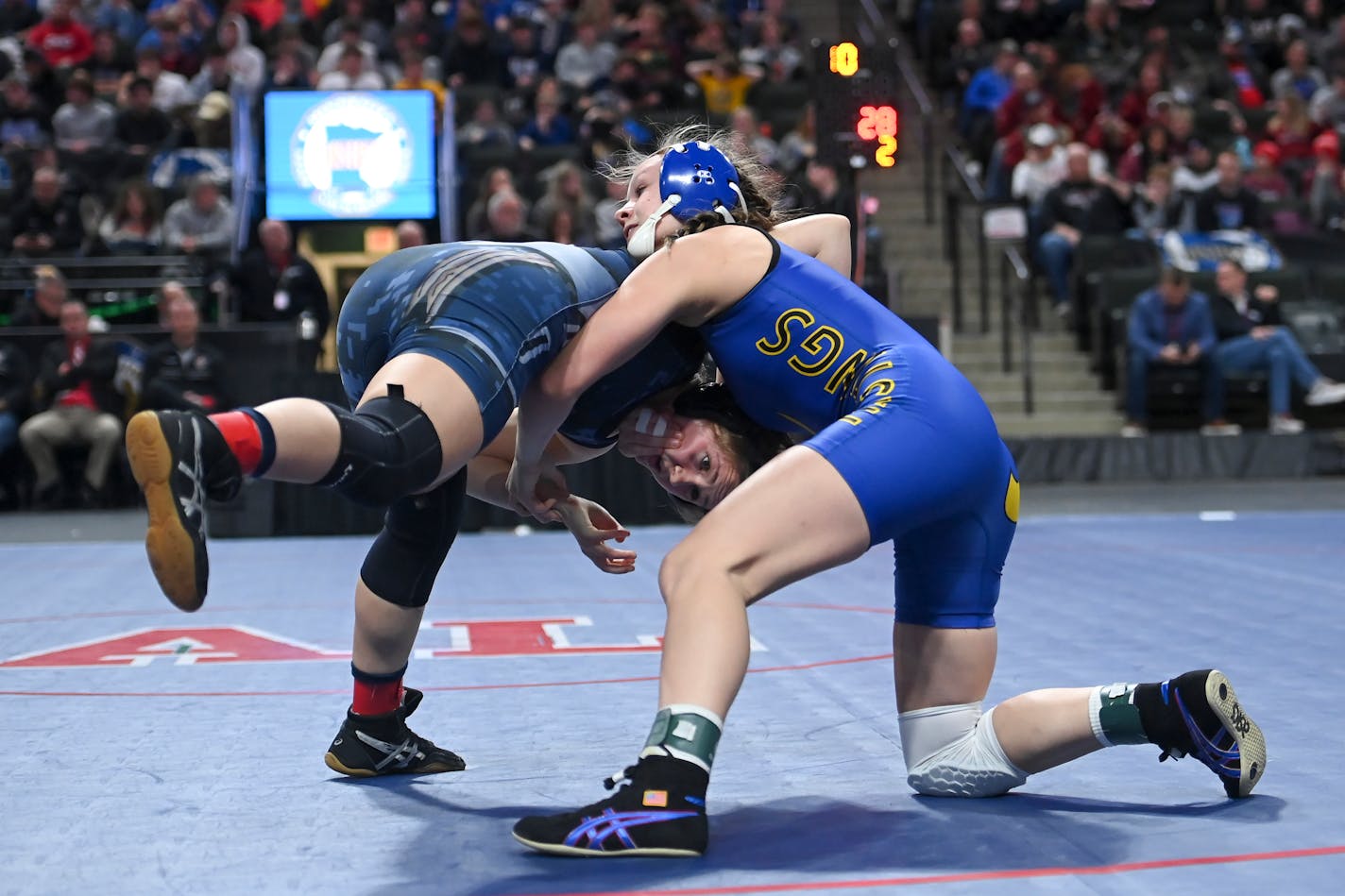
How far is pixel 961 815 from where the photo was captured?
2.63 metres

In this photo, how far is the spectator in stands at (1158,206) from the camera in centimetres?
1222

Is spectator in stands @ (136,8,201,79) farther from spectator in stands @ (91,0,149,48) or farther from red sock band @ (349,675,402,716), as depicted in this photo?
red sock band @ (349,675,402,716)

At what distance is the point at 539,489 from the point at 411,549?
0.28 meters

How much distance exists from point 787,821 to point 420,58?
10375 millimetres

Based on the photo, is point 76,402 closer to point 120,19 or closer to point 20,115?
point 20,115

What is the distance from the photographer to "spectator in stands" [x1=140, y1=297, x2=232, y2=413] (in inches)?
366

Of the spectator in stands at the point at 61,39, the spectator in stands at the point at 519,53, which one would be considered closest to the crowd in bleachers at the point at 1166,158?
the spectator in stands at the point at 519,53

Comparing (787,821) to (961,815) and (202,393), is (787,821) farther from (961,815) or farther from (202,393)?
(202,393)

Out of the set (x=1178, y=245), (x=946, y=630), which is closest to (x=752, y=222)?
(x=946, y=630)

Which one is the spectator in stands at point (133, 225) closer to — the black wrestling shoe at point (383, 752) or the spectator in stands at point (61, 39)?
the spectator in stands at point (61, 39)

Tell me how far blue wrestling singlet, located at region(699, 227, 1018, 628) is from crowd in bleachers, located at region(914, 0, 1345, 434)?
8247mm

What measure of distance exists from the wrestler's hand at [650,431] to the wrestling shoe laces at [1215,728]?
91cm

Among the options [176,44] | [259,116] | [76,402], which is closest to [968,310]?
[259,116]

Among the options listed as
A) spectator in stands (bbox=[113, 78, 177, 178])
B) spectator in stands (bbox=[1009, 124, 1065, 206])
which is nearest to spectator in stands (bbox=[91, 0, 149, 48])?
spectator in stands (bbox=[113, 78, 177, 178])
